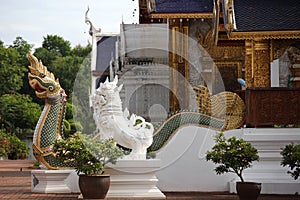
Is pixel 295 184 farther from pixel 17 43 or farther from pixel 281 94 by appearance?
pixel 17 43

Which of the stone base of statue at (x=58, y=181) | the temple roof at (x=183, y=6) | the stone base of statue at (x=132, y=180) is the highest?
the temple roof at (x=183, y=6)

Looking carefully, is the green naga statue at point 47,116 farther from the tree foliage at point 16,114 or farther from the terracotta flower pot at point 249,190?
the tree foliage at point 16,114

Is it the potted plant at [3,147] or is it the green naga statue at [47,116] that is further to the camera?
the potted plant at [3,147]

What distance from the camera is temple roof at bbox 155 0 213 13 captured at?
64.7 ft

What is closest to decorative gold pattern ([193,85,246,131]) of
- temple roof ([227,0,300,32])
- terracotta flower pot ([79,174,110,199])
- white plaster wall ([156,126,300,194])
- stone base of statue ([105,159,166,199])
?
white plaster wall ([156,126,300,194])

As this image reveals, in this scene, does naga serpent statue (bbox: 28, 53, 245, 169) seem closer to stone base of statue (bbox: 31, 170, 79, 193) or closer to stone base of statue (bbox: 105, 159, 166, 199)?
stone base of statue (bbox: 31, 170, 79, 193)

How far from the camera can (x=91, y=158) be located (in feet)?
34.2

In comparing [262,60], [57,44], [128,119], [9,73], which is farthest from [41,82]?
[57,44]

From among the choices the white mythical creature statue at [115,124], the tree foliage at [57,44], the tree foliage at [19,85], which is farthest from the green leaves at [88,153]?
the tree foliage at [57,44]

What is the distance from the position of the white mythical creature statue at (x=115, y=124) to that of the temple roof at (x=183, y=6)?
8.46 meters

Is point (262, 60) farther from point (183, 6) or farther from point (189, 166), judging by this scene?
point (183, 6)

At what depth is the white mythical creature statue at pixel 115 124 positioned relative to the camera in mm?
11500

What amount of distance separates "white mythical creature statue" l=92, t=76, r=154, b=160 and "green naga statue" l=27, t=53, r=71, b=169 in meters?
1.65

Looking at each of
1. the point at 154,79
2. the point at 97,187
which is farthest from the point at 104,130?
the point at 154,79
